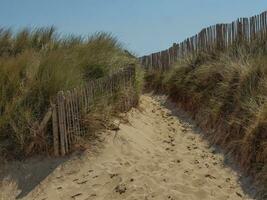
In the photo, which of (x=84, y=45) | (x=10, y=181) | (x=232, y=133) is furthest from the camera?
(x=84, y=45)

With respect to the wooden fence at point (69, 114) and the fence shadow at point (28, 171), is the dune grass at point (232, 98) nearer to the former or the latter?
the wooden fence at point (69, 114)

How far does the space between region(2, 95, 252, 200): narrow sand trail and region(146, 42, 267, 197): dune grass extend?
12.4 inches

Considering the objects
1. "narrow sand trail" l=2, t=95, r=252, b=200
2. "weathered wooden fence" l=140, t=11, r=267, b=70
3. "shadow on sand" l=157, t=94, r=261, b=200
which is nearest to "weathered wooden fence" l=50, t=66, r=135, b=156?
"narrow sand trail" l=2, t=95, r=252, b=200

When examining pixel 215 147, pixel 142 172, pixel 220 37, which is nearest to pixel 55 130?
pixel 142 172

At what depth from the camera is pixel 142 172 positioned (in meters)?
7.41

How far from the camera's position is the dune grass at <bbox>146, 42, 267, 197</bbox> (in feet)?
24.2

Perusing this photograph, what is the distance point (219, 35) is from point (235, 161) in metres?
5.36

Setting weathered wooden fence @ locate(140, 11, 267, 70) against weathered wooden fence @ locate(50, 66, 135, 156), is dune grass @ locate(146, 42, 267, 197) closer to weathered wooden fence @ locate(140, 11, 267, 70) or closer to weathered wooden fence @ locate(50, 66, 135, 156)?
weathered wooden fence @ locate(140, 11, 267, 70)

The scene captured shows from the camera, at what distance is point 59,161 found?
7848 millimetres

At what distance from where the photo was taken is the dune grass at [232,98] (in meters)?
7.39

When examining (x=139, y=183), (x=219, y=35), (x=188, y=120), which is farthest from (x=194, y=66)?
(x=139, y=183)

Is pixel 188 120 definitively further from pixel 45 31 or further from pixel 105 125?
pixel 45 31

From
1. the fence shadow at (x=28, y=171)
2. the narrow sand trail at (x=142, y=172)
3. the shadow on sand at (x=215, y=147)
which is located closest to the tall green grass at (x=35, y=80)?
the fence shadow at (x=28, y=171)

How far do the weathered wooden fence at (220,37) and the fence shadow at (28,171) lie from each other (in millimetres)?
5377
